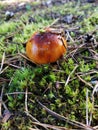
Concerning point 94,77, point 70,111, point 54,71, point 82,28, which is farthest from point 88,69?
point 82,28

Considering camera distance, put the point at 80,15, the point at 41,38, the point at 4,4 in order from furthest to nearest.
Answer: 1. the point at 4,4
2. the point at 80,15
3. the point at 41,38

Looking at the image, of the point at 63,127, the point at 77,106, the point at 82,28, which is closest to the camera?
the point at 63,127

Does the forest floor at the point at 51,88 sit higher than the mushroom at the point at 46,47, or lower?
lower

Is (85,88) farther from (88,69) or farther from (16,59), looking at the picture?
(16,59)

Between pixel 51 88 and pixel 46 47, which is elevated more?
pixel 46 47

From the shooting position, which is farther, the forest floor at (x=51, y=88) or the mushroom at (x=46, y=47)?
the mushroom at (x=46, y=47)

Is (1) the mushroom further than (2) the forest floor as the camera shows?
Yes

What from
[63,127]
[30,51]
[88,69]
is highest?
[30,51]

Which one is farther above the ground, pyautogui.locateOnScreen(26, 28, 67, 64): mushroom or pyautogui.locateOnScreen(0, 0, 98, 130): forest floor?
pyautogui.locateOnScreen(26, 28, 67, 64): mushroom
